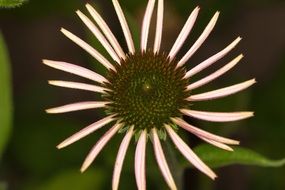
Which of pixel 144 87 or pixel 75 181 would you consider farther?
pixel 75 181

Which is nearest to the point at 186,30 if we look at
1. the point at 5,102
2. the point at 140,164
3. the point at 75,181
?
the point at 140,164

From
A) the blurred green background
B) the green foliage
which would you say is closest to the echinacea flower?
the blurred green background

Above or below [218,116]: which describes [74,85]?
above

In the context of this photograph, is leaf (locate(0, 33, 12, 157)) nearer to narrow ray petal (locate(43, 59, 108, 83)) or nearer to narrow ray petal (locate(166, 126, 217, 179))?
narrow ray petal (locate(43, 59, 108, 83))

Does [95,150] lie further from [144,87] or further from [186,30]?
[186,30]

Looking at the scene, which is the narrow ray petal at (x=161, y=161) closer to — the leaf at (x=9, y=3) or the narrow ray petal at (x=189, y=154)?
the narrow ray petal at (x=189, y=154)

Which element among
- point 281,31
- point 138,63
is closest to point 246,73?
point 281,31
